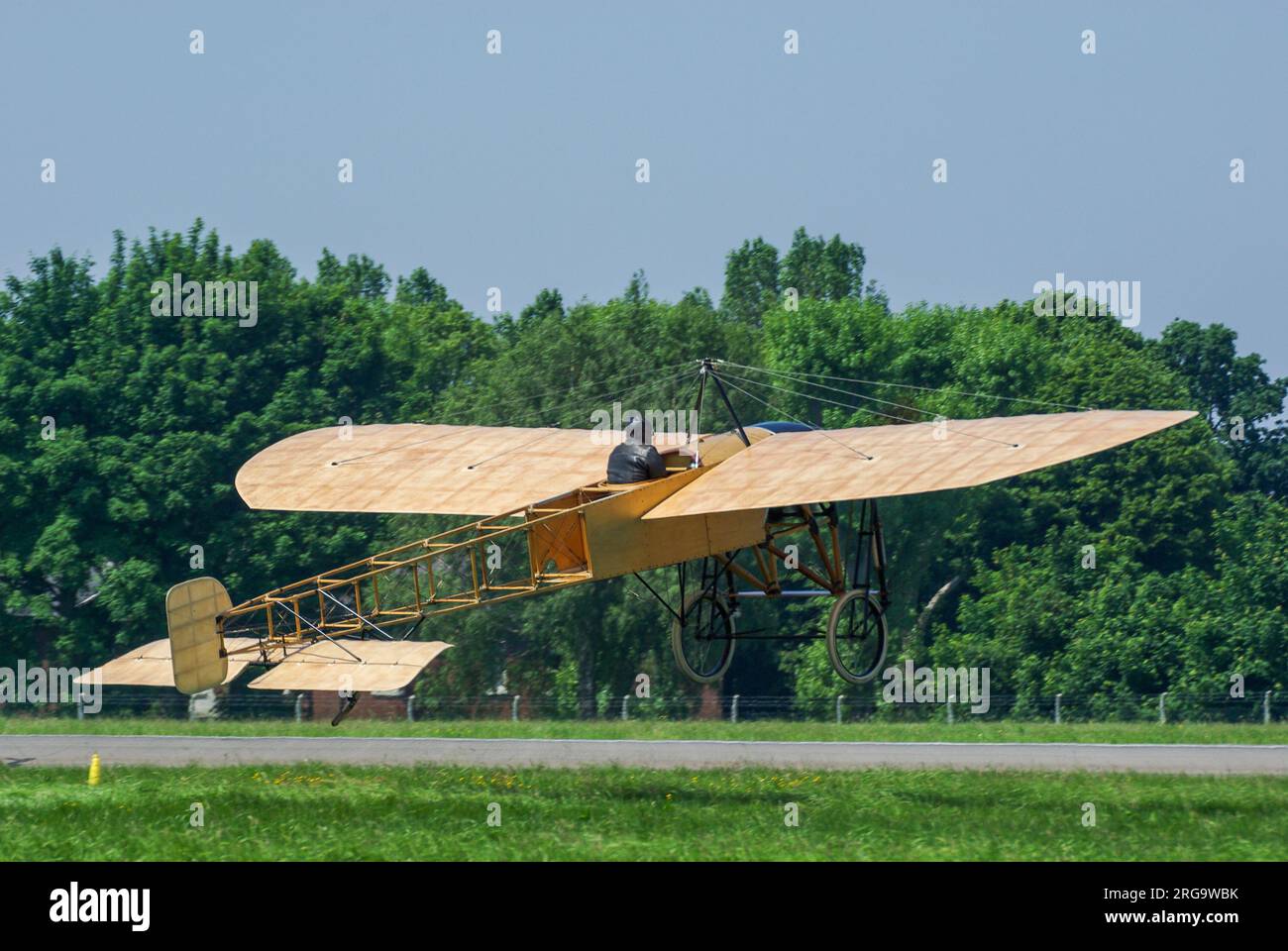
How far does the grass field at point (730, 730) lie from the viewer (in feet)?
117

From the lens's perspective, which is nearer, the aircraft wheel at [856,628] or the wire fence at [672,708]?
the aircraft wheel at [856,628]

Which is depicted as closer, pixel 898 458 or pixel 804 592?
pixel 898 458

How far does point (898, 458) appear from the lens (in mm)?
19688

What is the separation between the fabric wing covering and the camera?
23.6 metres

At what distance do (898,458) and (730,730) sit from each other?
19032 mm

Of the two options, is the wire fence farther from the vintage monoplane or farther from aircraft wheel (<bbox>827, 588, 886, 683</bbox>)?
aircraft wheel (<bbox>827, 588, 886, 683</bbox>)

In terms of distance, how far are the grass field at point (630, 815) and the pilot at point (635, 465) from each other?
15.1ft

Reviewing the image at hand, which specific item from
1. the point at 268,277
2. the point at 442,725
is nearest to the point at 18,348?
the point at 268,277

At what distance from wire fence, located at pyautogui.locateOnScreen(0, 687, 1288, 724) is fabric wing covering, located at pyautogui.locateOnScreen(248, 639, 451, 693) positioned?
17585 millimetres

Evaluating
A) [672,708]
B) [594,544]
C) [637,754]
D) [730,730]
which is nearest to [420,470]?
[594,544]

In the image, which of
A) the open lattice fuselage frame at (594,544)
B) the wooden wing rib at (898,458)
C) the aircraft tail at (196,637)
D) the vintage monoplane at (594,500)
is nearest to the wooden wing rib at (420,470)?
the vintage monoplane at (594,500)

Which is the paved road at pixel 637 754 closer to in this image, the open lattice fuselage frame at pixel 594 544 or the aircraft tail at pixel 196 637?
the open lattice fuselage frame at pixel 594 544

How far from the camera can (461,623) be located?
48.2 metres

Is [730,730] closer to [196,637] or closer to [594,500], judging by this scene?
[594,500]
